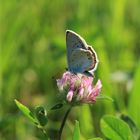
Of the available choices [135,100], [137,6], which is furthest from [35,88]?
[137,6]

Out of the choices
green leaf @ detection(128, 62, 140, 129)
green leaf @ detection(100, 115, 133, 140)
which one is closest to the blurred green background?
green leaf @ detection(128, 62, 140, 129)

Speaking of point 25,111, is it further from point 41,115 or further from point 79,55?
point 79,55

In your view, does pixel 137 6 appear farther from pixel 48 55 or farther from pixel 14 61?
pixel 14 61

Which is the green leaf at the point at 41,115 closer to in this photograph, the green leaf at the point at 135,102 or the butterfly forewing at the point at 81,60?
the butterfly forewing at the point at 81,60

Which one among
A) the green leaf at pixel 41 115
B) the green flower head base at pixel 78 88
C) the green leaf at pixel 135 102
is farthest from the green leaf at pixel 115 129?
the green leaf at pixel 135 102

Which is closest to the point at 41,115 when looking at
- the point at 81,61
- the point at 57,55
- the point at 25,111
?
the point at 25,111

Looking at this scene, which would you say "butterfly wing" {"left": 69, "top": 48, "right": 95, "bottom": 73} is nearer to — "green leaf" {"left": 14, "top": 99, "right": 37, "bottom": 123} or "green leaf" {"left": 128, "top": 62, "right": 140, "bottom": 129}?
"green leaf" {"left": 14, "top": 99, "right": 37, "bottom": 123}
